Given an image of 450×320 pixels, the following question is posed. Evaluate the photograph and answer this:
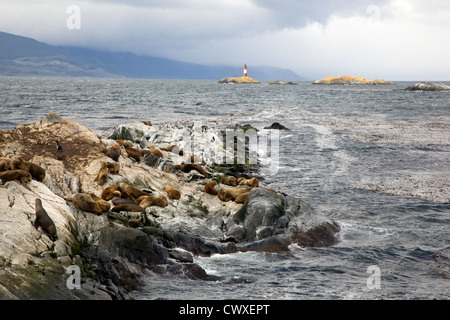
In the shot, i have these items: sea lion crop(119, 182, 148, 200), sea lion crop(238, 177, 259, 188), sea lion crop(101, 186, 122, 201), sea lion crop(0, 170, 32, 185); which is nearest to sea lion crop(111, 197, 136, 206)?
sea lion crop(101, 186, 122, 201)

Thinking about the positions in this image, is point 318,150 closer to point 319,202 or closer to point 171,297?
point 319,202

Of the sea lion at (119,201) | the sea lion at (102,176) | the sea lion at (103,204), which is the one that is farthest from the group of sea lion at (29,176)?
the sea lion at (119,201)

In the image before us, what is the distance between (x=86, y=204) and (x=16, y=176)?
187 centimetres

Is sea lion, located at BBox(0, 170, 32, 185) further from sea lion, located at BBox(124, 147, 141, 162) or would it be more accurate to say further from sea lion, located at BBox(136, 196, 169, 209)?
sea lion, located at BBox(124, 147, 141, 162)

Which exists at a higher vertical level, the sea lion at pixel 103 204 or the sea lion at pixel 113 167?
the sea lion at pixel 113 167

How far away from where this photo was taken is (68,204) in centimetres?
1155

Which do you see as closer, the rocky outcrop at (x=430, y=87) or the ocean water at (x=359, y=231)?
the ocean water at (x=359, y=231)

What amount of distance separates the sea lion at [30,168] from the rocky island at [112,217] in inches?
1.1

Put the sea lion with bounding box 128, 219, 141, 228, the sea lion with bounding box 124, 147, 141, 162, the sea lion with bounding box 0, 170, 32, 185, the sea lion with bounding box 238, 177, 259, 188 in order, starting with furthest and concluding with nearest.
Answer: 1. the sea lion with bounding box 124, 147, 141, 162
2. the sea lion with bounding box 238, 177, 259, 188
3. the sea lion with bounding box 128, 219, 141, 228
4. the sea lion with bounding box 0, 170, 32, 185

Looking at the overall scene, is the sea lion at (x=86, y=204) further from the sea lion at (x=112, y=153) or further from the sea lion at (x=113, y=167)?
the sea lion at (x=112, y=153)

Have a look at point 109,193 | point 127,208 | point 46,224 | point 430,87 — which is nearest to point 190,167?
point 109,193

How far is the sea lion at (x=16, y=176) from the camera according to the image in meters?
10.8

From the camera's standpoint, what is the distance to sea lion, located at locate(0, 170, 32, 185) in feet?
35.4

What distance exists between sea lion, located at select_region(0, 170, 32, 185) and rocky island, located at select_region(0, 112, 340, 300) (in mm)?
26
